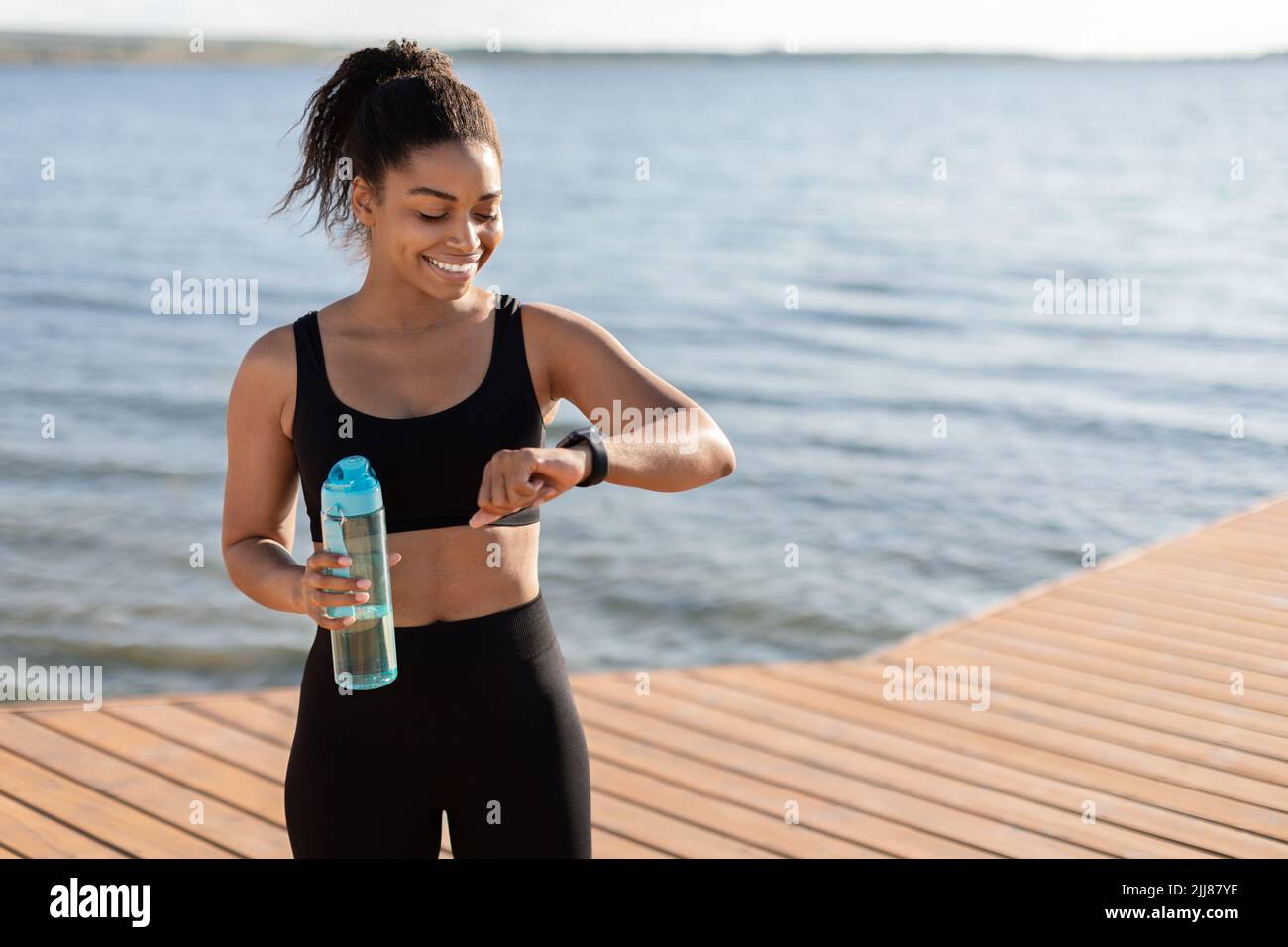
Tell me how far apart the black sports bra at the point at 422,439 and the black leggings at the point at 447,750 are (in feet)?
0.58

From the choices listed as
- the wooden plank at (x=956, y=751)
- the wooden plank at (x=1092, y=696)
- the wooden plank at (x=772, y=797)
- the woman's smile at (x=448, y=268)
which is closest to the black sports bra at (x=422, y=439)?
the woman's smile at (x=448, y=268)

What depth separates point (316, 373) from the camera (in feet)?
6.54

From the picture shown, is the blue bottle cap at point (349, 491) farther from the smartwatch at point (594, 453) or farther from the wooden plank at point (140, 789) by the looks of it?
the wooden plank at point (140, 789)

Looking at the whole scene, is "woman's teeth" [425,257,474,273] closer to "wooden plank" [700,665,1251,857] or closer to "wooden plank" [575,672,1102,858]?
"wooden plank" [575,672,1102,858]

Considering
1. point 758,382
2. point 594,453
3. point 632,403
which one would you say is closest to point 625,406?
point 632,403

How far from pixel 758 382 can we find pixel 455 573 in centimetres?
1154

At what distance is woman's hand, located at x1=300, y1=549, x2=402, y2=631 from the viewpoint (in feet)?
5.84

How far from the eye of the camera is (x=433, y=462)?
1.96m

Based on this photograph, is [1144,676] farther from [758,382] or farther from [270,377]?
[758,382]

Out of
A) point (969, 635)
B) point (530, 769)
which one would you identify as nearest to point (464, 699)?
point (530, 769)

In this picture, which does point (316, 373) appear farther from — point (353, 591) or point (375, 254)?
point (353, 591)
